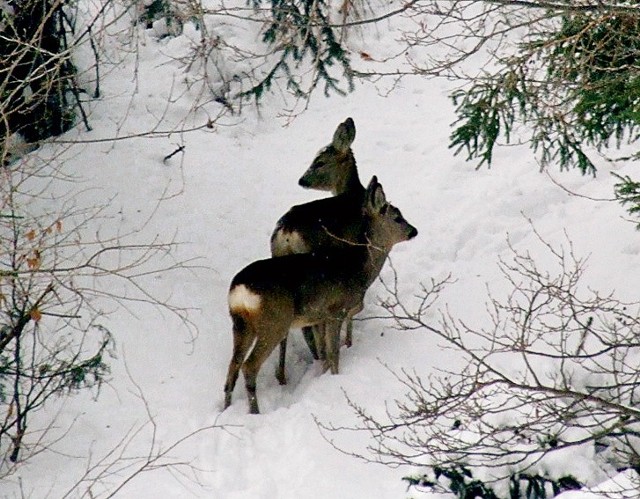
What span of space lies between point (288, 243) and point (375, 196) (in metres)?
0.99

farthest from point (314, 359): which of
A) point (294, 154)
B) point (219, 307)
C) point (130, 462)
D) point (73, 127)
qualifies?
point (73, 127)

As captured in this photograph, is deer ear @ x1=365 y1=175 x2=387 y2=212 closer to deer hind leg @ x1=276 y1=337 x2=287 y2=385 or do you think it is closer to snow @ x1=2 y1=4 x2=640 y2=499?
snow @ x1=2 y1=4 x2=640 y2=499

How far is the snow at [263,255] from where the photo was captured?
7.65m

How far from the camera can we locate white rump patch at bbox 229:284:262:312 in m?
8.35

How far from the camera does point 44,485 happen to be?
24.0 feet

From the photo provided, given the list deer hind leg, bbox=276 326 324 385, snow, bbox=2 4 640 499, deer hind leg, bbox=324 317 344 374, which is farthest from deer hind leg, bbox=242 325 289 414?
deer hind leg, bbox=324 317 344 374

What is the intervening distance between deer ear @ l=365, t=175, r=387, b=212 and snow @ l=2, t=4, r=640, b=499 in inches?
40.1

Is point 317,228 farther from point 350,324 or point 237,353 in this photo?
point 237,353

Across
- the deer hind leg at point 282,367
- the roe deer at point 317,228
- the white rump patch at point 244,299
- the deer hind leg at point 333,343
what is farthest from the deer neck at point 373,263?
the white rump patch at point 244,299

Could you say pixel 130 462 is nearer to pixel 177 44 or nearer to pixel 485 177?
pixel 485 177

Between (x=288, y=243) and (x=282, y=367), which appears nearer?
(x=282, y=367)

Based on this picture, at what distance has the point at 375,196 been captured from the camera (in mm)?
9578

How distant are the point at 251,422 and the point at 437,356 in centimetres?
183

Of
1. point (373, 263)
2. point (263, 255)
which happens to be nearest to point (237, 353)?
point (373, 263)
